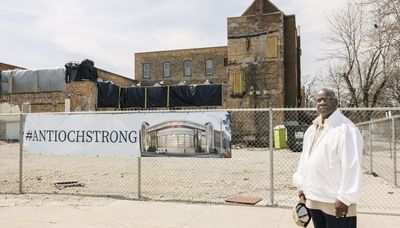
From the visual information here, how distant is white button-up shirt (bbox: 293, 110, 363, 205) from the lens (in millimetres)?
3402

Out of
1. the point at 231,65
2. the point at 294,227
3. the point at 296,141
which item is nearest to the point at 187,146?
the point at 294,227

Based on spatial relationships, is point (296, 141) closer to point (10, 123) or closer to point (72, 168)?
point (72, 168)

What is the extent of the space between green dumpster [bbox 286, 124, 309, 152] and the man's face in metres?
Answer: 23.3

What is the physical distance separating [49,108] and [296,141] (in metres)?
23.7

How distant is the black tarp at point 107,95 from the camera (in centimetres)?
3681

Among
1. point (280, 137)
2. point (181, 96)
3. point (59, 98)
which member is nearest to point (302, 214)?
point (280, 137)

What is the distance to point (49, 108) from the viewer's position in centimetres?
3881

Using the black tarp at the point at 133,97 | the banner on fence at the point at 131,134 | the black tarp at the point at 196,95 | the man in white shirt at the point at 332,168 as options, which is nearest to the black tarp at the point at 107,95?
the black tarp at the point at 133,97

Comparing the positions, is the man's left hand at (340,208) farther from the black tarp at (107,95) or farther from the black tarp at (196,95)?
the black tarp at (107,95)

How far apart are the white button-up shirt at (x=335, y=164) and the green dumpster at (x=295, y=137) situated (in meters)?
23.3

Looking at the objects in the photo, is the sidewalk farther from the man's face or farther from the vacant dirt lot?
the man's face

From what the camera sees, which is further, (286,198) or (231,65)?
(231,65)

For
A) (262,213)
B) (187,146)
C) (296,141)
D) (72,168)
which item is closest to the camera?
(262,213)

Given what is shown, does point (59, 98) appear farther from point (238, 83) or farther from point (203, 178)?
point (203, 178)
